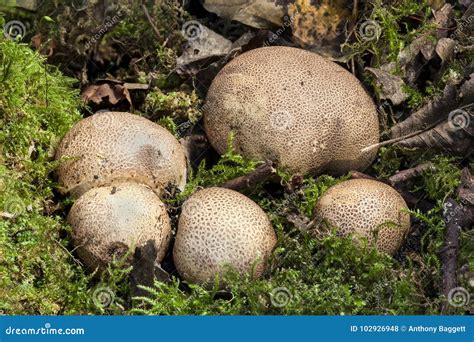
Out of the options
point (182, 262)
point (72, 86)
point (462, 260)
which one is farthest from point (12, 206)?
point (462, 260)

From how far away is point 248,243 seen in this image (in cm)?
392

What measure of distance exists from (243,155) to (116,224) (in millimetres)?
969

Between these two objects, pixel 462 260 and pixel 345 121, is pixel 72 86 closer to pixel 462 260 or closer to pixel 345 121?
pixel 345 121

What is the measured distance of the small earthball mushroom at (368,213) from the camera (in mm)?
4059

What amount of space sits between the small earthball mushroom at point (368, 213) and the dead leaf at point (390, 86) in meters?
0.82

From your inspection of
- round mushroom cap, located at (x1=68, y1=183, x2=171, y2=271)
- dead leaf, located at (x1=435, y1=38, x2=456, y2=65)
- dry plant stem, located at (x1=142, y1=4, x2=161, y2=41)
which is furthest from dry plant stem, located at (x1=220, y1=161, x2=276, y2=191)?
dead leaf, located at (x1=435, y1=38, x2=456, y2=65)

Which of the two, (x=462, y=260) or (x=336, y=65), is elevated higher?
(x=336, y=65)

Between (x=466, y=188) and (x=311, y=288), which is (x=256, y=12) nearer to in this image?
(x=466, y=188)

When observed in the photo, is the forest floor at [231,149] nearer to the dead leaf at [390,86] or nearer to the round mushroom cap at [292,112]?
the dead leaf at [390,86]

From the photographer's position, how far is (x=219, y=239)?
388 cm

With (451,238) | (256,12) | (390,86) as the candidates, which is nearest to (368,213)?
(451,238)

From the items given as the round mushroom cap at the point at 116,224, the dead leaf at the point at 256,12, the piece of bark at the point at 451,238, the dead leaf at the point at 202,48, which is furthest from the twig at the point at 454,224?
the dead leaf at the point at 202,48

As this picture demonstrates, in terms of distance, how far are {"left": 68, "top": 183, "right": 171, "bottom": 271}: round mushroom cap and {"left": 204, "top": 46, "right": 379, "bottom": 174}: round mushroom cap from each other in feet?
2.50

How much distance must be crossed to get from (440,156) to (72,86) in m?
2.51
